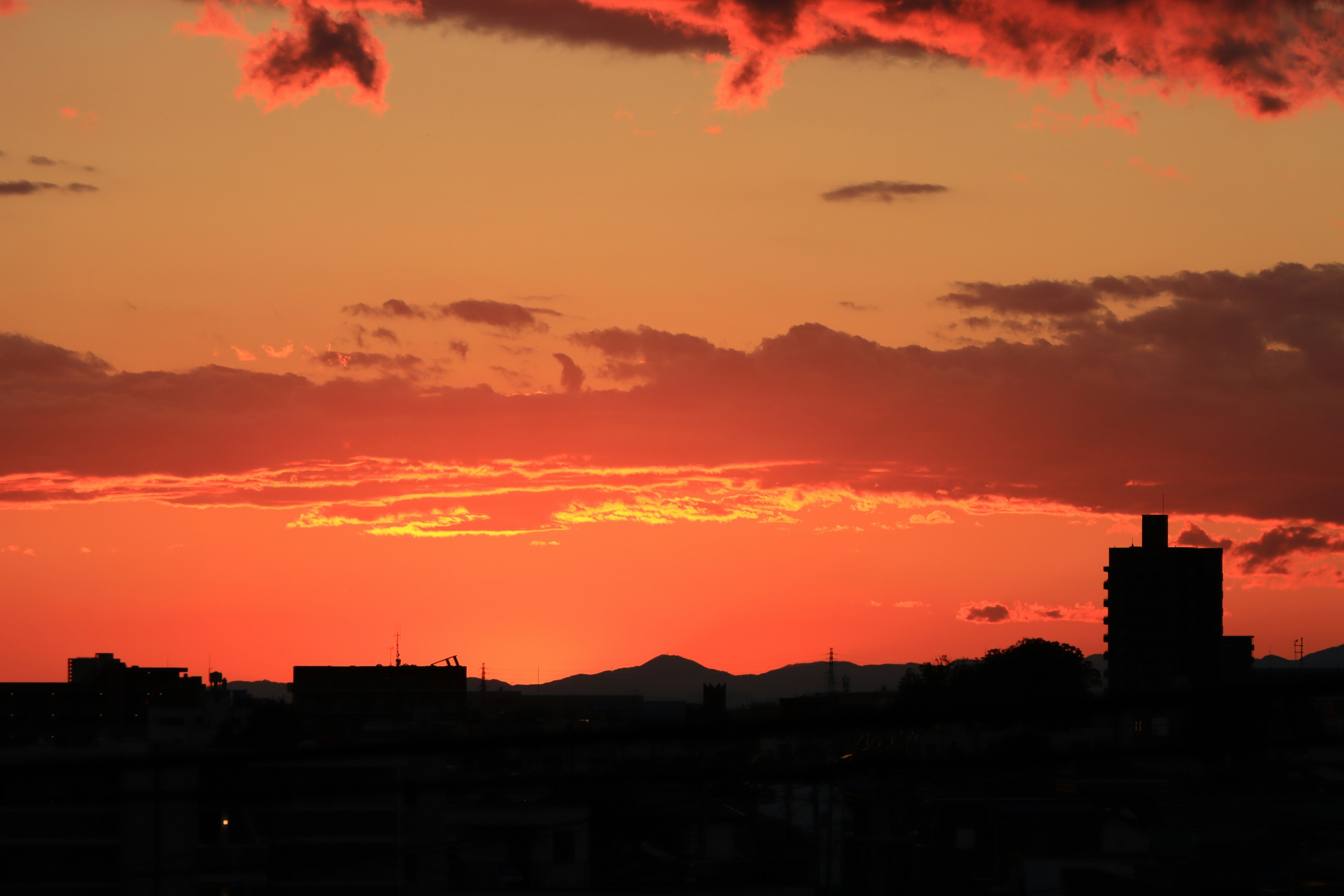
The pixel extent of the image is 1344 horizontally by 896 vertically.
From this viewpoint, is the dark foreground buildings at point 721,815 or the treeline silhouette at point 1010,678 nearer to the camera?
the dark foreground buildings at point 721,815

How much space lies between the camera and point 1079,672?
541 feet

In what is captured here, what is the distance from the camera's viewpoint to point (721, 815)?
4078 cm

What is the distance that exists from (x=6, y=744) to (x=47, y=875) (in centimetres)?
9661

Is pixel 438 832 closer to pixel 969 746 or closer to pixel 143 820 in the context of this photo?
pixel 143 820

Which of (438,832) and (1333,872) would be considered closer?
(1333,872)

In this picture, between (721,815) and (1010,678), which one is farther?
(1010,678)

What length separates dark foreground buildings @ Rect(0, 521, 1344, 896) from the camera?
21.0ft

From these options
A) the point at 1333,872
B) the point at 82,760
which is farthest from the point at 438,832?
the point at 82,760

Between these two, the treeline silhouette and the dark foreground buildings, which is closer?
the dark foreground buildings

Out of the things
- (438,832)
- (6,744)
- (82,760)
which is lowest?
(6,744)

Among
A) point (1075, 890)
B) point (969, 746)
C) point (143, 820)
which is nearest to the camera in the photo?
point (1075, 890)

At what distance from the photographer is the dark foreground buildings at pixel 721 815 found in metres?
6.39

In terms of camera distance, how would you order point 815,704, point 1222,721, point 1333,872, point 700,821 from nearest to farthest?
point 1222,721
point 1333,872
point 700,821
point 815,704

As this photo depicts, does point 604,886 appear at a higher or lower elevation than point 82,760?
lower
